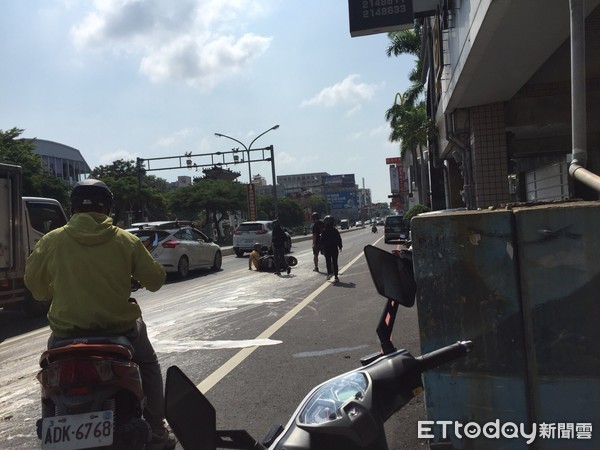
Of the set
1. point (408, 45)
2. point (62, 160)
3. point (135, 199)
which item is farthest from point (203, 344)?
point (62, 160)

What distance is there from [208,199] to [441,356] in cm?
5243

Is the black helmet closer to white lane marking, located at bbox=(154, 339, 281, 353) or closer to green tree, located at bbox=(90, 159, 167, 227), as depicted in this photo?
white lane marking, located at bbox=(154, 339, 281, 353)

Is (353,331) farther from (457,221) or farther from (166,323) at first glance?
(457,221)

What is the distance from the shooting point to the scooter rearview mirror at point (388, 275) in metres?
2.55

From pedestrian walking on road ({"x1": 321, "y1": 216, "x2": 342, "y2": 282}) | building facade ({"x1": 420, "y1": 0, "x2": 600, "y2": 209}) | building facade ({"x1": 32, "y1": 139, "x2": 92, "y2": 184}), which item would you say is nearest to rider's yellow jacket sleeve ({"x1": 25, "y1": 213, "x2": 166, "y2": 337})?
building facade ({"x1": 420, "y1": 0, "x2": 600, "y2": 209})

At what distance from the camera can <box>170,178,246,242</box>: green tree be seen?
5353 centimetres

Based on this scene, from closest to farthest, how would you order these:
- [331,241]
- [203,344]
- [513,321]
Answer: [513,321]
[203,344]
[331,241]

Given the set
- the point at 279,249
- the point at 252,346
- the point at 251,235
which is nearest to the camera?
the point at 252,346

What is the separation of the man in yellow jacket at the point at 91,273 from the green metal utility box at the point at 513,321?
1735 millimetres

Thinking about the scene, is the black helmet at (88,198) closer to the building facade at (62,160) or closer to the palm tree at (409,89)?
the palm tree at (409,89)

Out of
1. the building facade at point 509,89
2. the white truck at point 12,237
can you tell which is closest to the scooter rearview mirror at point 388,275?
the building facade at point 509,89

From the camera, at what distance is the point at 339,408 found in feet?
5.91

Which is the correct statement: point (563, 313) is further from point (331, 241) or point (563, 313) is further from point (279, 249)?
point (279, 249)

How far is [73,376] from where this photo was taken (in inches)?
105
